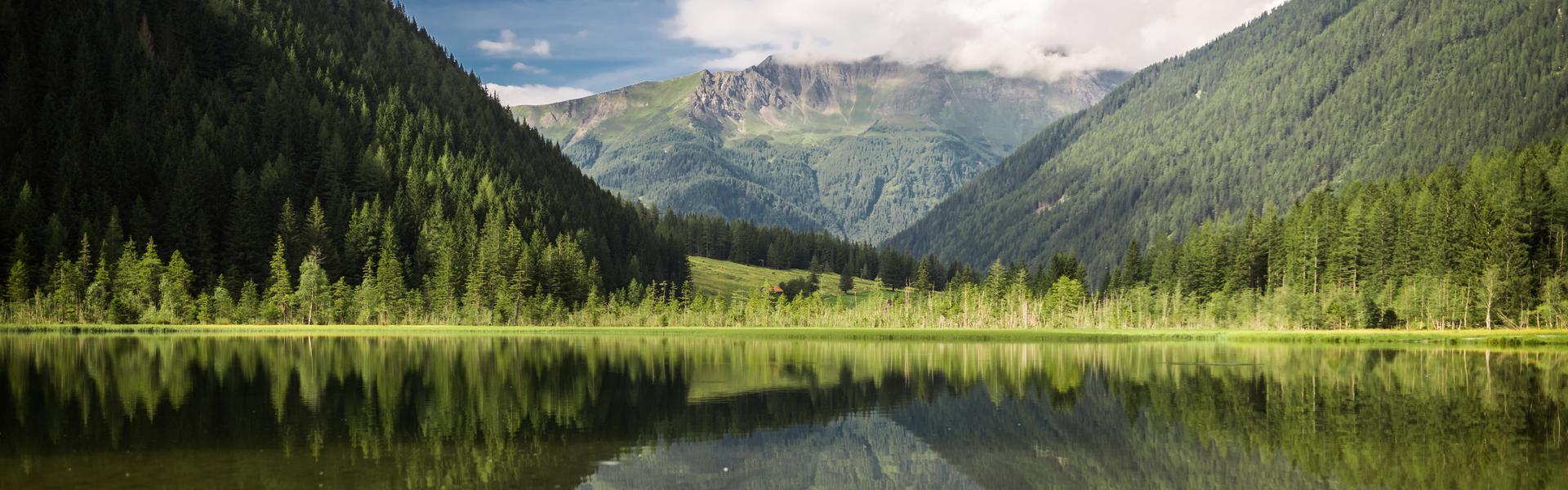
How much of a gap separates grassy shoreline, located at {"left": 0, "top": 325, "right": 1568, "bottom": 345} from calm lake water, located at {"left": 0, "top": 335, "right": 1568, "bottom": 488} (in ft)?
163

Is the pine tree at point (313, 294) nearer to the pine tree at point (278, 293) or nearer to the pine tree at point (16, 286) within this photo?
the pine tree at point (278, 293)

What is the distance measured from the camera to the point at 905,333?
17838cm

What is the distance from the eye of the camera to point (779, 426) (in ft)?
159

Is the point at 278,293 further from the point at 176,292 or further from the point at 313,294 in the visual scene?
the point at 176,292

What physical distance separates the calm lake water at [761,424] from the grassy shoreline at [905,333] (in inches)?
1951

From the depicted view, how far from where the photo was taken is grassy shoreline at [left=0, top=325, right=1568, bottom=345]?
129 metres

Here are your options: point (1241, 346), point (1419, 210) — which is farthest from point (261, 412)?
point (1419, 210)

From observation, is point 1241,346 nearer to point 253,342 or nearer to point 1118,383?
point 1118,383

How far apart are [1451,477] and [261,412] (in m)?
45.0

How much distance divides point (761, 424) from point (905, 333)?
131 m

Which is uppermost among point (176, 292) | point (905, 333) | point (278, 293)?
point (176, 292)

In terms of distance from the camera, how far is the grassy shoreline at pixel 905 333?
423 ft

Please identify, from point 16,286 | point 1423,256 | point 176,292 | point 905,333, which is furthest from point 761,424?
point 16,286

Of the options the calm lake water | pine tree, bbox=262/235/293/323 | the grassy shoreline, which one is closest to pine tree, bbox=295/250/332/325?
pine tree, bbox=262/235/293/323
